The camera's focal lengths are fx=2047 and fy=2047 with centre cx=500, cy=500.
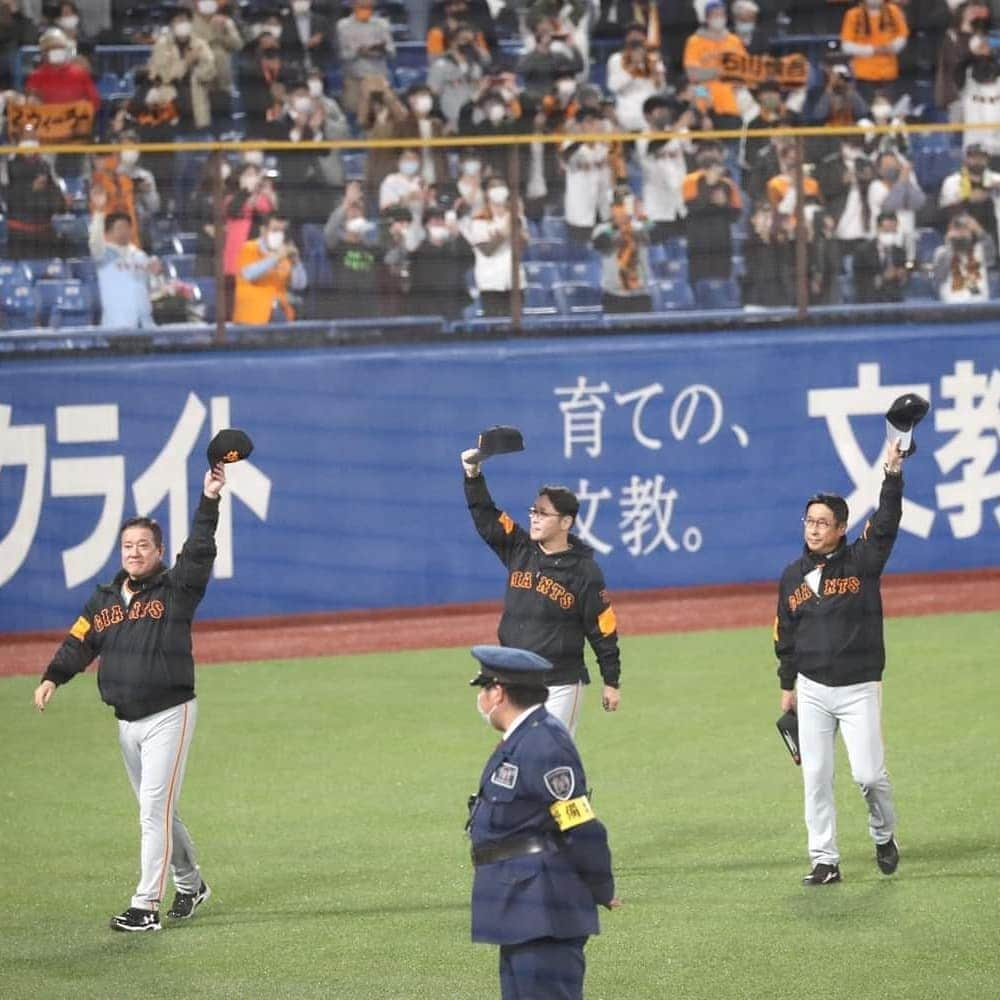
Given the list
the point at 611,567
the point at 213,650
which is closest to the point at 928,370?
the point at 611,567

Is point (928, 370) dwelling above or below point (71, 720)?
above

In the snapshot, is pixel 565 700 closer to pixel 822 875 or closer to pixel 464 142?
pixel 822 875

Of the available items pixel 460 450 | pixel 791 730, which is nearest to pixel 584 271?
pixel 460 450

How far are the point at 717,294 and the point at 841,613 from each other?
7441 millimetres

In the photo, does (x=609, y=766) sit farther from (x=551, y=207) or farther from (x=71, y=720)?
(x=551, y=207)

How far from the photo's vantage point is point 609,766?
1140 centimetres

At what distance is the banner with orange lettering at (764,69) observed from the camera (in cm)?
1912

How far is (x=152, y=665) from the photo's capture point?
8.38 meters

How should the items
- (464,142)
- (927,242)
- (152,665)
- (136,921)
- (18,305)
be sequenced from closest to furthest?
(152,665) → (136,921) → (18,305) → (464,142) → (927,242)

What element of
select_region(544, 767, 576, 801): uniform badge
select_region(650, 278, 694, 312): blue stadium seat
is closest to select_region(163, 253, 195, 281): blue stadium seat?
select_region(650, 278, 694, 312): blue stadium seat

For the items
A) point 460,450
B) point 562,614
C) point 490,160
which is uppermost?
point 490,160

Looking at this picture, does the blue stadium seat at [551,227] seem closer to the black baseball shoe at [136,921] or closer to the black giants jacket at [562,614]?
the black giants jacket at [562,614]

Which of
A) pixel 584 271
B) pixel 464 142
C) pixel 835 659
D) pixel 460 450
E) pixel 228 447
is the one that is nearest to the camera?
A: pixel 228 447

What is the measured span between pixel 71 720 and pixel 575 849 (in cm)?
728
